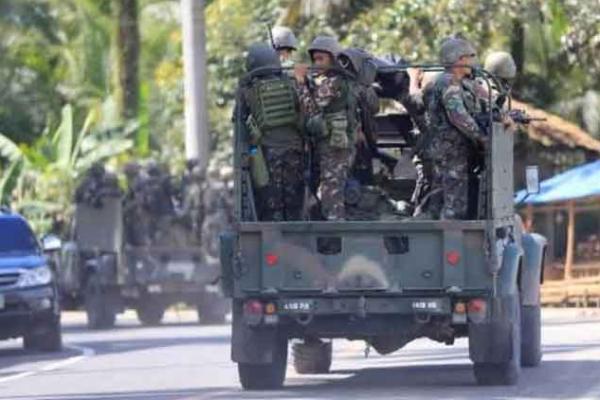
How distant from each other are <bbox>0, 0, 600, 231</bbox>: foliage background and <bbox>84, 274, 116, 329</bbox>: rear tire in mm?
4733

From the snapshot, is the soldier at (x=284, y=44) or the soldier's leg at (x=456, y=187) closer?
the soldier's leg at (x=456, y=187)

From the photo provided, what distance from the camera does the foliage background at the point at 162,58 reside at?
36.5m

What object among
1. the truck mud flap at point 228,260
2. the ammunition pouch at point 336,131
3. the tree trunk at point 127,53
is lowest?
the truck mud flap at point 228,260

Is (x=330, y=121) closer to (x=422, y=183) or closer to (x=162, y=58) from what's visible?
(x=422, y=183)

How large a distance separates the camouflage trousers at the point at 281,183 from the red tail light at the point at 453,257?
143 centimetres

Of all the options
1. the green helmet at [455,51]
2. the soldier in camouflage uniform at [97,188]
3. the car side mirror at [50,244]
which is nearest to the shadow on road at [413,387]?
the green helmet at [455,51]

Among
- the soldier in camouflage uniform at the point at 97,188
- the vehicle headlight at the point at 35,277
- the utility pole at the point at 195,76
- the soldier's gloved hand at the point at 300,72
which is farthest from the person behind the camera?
the utility pole at the point at 195,76

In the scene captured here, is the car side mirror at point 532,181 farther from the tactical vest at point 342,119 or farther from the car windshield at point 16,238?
the car windshield at point 16,238

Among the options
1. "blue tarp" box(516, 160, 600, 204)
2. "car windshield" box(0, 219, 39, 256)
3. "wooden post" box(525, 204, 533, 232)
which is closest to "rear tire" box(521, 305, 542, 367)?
"car windshield" box(0, 219, 39, 256)

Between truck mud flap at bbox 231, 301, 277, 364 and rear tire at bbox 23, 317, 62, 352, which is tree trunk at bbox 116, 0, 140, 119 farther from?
truck mud flap at bbox 231, 301, 277, 364

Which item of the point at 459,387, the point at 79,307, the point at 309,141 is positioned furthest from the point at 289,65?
the point at 79,307

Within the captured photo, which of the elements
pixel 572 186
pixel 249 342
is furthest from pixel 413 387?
pixel 572 186

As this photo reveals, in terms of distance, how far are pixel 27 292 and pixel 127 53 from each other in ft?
58.2

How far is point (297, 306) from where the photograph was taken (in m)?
16.5
